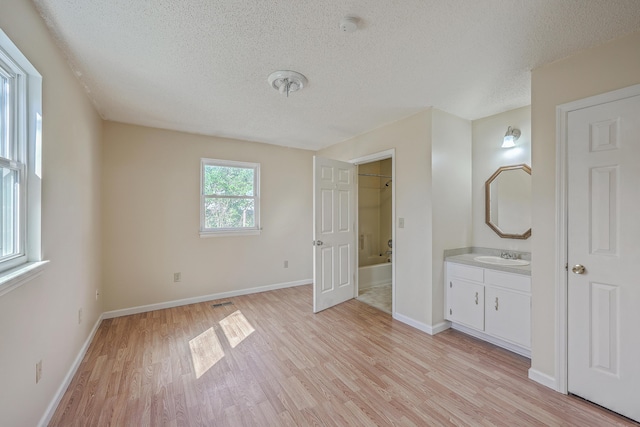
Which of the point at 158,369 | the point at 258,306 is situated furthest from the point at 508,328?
the point at 158,369

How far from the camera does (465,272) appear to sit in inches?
111

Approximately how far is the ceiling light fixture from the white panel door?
6.77ft

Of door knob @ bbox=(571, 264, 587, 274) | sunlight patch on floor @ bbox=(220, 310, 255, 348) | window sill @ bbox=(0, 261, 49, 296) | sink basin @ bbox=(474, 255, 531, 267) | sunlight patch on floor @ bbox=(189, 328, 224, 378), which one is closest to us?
window sill @ bbox=(0, 261, 49, 296)

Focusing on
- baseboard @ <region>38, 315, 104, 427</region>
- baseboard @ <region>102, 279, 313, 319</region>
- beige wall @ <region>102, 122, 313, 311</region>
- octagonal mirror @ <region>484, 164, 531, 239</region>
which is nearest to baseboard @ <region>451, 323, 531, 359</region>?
octagonal mirror @ <region>484, 164, 531, 239</region>

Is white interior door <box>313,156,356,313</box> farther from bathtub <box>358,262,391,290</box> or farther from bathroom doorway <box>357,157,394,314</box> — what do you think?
bathroom doorway <box>357,157,394,314</box>

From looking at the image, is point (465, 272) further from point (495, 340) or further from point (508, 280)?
point (495, 340)

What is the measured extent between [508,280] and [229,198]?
12.0 ft

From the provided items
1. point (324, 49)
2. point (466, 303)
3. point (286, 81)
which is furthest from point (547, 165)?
point (286, 81)

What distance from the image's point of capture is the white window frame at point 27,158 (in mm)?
1459

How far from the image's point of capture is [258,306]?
12.1 ft

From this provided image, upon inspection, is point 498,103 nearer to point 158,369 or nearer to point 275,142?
point 275,142

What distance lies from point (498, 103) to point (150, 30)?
10.1 ft

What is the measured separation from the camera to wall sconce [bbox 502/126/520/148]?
2840 millimetres

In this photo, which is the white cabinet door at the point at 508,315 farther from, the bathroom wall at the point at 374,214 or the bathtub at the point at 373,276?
the bathroom wall at the point at 374,214
